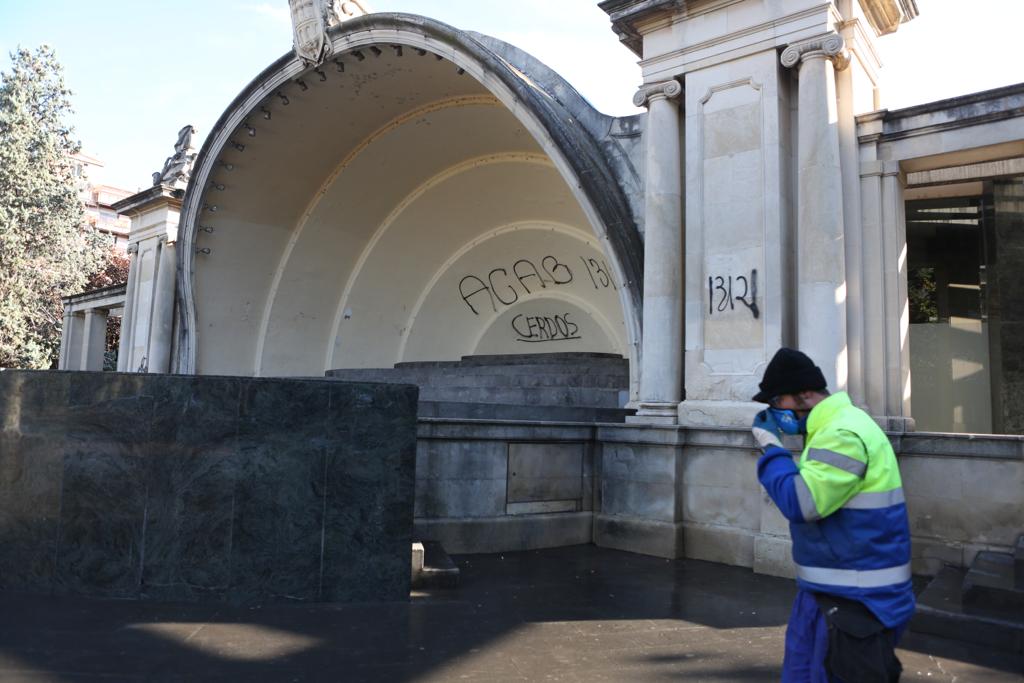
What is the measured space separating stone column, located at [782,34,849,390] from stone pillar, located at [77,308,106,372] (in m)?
22.3

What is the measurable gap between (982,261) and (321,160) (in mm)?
13620

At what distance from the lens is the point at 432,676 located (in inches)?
164

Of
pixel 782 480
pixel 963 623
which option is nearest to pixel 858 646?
pixel 782 480

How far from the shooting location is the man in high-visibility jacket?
261 cm

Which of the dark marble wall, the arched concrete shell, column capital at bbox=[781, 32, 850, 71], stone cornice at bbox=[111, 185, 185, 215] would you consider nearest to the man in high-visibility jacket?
the dark marble wall

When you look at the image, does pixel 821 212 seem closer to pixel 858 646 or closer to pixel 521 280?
pixel 858 646

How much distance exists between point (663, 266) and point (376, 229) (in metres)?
Result: 12.2

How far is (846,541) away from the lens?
Answer: 268cm

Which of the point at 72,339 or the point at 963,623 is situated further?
the point at 72,339

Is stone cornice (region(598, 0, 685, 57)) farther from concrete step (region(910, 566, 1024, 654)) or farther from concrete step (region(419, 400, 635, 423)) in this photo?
concrete step (region(910, 566, 1024, 654))

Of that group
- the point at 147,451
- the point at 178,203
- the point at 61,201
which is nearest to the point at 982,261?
the point at 147,451

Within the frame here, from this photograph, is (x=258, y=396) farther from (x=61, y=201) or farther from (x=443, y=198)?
(x=61, y=201)

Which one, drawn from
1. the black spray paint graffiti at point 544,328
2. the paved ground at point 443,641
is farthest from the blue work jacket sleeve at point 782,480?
the black spray paint graffiti at point 544,328

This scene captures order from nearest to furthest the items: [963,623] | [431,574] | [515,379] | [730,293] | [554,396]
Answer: [963,623] < [431,574] < [730,293] < [554,396] < [515,379]
